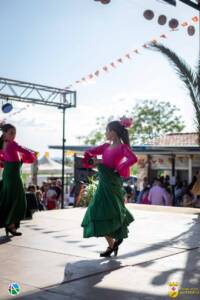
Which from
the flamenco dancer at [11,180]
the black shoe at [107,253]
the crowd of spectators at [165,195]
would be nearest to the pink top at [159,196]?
the crowd of spectators at [165,195]

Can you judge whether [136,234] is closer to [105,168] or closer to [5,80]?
[105,168]

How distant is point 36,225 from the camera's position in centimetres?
704

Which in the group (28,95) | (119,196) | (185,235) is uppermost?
(28,95)

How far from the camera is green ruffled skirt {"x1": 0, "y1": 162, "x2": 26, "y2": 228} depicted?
19.8 feet

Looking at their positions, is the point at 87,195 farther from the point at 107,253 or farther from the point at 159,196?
the point at 107,253

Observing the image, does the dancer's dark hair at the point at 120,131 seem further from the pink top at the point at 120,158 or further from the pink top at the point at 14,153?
the pink top at the point at 14,153

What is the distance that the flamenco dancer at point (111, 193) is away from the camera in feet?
15.4

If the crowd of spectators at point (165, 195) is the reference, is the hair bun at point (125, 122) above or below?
above

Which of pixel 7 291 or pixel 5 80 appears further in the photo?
pixel 5 80

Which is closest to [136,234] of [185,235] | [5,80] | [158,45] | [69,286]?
[185,235]

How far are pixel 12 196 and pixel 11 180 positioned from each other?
0.69 ft

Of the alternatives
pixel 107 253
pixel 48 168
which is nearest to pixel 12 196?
pixel 107 253

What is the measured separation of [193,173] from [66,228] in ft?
46.3

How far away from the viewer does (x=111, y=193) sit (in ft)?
15.7
